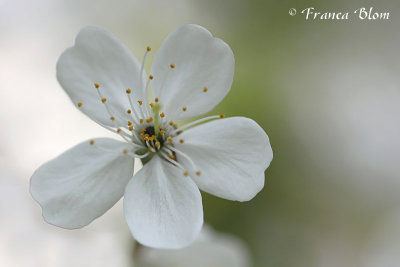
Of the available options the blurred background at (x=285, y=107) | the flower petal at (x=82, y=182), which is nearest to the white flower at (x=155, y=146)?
the flower petal at (x=82, y=182)

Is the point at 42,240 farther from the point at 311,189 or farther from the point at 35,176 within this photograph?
the point at 311,189

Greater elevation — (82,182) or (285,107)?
(82,182)

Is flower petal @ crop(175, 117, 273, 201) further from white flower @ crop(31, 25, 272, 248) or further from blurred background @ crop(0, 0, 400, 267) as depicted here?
blurred background @ crop(0, 0, 400, 267)

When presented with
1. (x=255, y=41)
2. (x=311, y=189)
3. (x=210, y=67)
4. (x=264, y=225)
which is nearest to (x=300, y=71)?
(x=255, y=41)

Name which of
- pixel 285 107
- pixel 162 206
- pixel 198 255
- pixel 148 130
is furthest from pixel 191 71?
pixel 285 107

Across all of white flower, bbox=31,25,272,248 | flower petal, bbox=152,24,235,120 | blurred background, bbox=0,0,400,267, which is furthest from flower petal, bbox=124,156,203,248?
blurred background, bbox=0,0,400,267

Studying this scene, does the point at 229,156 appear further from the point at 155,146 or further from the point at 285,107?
the point at 285,107

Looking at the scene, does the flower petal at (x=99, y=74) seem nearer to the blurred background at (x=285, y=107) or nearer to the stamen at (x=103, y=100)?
the stamen at (x=103, y=100)
